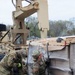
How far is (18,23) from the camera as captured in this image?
11.7 meters

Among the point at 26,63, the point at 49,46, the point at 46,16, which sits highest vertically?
the point at 46,16

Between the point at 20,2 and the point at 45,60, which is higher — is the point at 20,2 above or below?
above

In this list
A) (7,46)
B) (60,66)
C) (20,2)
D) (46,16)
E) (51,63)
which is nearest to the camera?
(60,66)

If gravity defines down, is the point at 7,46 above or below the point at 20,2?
below

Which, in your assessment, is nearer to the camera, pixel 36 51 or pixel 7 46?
pixel 36 51

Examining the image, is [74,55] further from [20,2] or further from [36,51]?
[20,2]

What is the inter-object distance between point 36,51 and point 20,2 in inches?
198

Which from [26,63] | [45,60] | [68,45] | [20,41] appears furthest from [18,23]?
[68,45]

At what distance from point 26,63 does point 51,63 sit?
1.02 meters

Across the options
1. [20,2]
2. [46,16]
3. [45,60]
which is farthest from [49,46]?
[20,2]

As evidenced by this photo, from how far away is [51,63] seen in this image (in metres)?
6.26

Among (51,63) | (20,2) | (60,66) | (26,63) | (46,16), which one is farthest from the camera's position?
(20,2)

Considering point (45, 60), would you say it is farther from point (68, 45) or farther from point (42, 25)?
point (42, 25)

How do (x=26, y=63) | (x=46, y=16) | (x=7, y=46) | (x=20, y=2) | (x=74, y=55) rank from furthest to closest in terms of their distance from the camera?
1. (x=7, y=46)
2. (x=20, y=2)
3. (x=46, y=16)
4. (x=26, y=63)
5. (x=74, y=55)
